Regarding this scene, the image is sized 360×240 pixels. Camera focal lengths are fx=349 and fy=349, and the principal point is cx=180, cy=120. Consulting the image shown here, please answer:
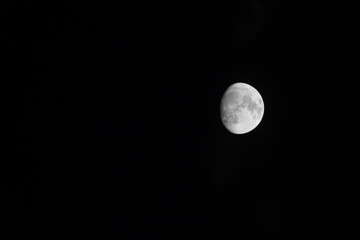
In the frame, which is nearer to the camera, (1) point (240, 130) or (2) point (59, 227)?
(2) point (59, 227)

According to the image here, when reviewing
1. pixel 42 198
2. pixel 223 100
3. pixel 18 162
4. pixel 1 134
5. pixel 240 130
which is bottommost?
pixel 42 198

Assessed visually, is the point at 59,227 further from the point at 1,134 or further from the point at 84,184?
the point at 1,134

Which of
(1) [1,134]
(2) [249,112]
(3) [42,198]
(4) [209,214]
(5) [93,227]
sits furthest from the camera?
(4) [209,214]

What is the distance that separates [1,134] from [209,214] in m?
4.03

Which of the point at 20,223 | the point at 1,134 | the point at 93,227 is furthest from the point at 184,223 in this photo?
the point at 1,134

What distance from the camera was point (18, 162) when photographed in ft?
17.4

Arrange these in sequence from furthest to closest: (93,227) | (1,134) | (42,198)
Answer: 1. (93,227)
2. (42,198)
3. (1,134)

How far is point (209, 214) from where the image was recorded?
6.92 metres

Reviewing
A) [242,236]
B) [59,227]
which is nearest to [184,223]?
[242,236]

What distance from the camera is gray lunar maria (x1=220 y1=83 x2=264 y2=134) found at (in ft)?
21.3

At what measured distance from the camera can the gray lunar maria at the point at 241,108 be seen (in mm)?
6496

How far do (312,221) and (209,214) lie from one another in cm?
222

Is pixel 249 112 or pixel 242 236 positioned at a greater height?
pixel 249 112

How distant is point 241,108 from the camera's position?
21.3ft
